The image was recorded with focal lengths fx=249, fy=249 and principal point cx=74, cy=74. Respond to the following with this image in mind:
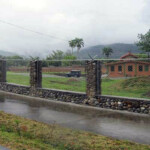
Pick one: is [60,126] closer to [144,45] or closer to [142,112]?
[142,112]

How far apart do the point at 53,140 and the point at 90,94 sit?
5.12 metres

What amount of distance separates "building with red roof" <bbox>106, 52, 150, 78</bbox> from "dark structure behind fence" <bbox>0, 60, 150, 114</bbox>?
1.40 m

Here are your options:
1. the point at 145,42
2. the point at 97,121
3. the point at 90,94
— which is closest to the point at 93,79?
the point at 90,94

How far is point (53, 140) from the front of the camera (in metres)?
5.59

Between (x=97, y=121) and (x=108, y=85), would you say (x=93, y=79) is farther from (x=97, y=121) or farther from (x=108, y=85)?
(x=108, y=85)

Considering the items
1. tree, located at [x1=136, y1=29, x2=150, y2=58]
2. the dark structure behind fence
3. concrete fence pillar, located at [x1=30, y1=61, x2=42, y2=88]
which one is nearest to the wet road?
the dark structure behind fence

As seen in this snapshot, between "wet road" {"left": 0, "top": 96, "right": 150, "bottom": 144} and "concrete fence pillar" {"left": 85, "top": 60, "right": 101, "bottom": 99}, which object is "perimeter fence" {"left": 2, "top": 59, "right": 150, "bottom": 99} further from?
"wet road" {"left": 0, "top": 96, "right": 150, "bottom": 144}

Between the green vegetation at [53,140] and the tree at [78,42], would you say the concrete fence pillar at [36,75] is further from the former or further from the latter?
the tree at [78,42]

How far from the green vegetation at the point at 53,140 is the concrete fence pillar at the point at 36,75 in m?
5.98

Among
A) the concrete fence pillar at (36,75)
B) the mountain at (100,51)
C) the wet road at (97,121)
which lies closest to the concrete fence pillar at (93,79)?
the mountain at (100,51)

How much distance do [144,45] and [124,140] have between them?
2805cm

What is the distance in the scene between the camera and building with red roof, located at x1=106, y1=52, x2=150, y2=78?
10234 millimetres

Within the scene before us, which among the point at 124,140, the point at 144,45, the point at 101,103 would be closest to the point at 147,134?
the point at 124,140

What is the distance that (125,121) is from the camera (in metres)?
7.93
